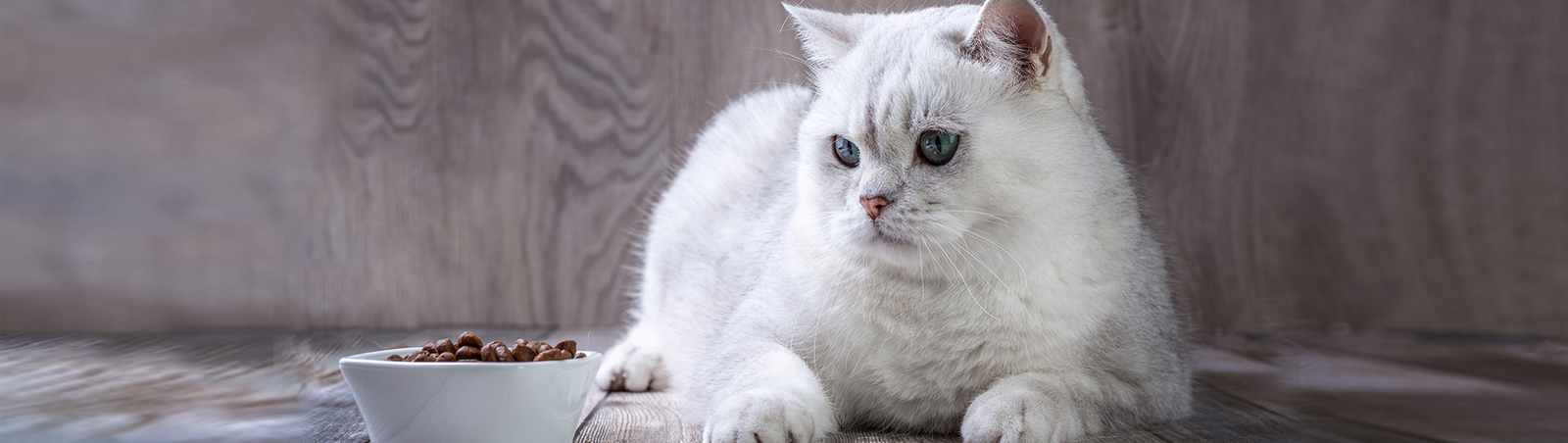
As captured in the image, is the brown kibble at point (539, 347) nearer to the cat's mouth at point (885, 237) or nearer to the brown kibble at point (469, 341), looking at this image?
the brown kibble at point (469, 341)

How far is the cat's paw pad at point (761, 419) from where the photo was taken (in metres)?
1.10

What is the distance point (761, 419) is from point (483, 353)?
1.06 ft

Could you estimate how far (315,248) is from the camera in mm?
2447


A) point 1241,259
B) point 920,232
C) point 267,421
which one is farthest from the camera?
point 1241,259

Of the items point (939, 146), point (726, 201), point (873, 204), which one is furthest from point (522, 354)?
point (726, 201)

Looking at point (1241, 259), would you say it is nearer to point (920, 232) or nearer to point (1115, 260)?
point (1115, 260)

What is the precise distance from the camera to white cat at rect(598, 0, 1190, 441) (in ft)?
3.84

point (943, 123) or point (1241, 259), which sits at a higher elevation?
point (943, 123)

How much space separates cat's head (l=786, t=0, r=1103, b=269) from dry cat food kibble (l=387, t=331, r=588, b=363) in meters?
0.39

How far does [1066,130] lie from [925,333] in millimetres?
319

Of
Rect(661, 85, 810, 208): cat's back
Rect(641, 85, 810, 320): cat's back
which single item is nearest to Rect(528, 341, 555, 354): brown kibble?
Rect(641, 85, 810, 320): cat's back

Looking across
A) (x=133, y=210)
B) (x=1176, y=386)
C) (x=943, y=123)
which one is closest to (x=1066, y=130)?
(x=943, y=123)

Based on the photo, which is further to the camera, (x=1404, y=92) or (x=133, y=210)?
(x=1404, y=92)

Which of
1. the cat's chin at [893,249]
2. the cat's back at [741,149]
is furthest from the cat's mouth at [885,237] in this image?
the cat's back at [741,149]
